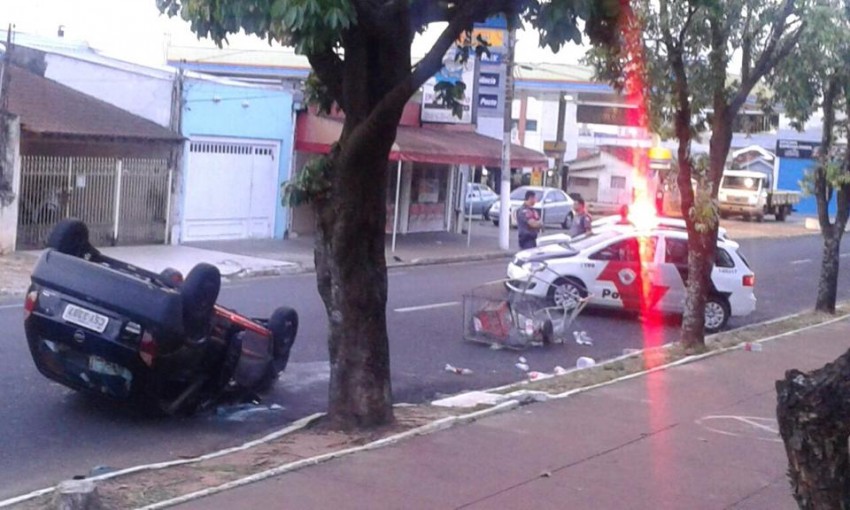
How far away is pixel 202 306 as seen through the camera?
1016 centimetres

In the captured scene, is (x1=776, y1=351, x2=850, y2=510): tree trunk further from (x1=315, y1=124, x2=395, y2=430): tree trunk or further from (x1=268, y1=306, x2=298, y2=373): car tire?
(x1=268, y1=306, x2=298, y2=373): car tire

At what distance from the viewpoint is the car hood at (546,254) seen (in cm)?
1956

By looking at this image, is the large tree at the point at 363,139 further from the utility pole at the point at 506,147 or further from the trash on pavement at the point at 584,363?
the utility pole at the point at 506,147

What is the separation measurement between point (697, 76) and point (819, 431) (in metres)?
11.2

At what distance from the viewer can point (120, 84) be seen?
89.8 feet

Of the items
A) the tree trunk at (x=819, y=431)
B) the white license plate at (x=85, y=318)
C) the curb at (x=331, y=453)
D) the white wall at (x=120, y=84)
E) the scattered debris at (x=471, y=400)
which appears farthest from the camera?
the white wall at (x=120, y=84)

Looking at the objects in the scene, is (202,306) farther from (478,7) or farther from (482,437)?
(478,7)

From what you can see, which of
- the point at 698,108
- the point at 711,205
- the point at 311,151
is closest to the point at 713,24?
the point at 698,108

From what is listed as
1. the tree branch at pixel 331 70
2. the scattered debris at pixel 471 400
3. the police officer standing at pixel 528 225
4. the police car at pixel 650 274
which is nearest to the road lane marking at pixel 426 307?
the police car at pixel 650 274

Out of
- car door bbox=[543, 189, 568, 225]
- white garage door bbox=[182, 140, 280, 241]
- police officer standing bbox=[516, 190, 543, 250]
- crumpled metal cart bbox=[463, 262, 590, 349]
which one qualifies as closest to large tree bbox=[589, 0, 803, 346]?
crumpled metal cart bbox=[463, 262, 590, 349]

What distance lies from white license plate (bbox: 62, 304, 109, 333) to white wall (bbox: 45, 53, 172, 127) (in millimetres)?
17309

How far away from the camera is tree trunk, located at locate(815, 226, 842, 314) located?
20094 millimetres

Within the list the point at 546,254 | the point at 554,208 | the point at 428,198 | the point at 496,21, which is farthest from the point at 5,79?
the point at 554,208

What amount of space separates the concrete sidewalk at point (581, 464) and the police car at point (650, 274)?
6.89 meters
